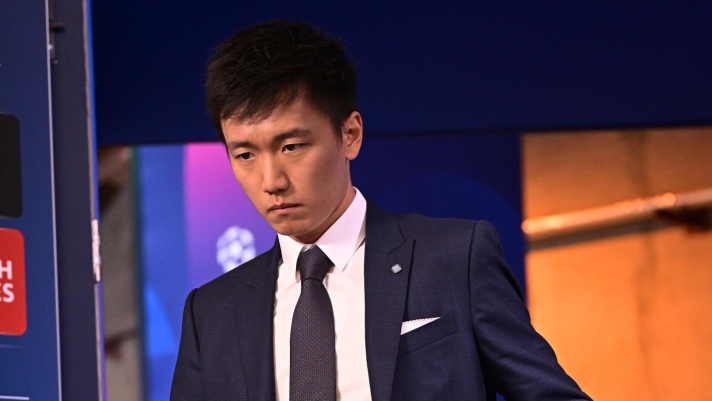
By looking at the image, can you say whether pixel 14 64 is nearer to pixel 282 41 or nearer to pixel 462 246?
pixel 282 41

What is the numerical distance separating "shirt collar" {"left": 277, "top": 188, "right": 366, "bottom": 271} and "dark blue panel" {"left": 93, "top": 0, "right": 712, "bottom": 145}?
1.18 metres

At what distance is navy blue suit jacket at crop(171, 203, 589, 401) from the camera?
188 cm

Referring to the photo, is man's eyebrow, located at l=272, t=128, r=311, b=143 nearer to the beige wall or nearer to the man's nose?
the man's nose

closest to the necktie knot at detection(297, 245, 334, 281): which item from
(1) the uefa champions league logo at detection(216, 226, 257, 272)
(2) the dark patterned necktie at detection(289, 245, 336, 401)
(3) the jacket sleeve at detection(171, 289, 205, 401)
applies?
(2) the dark patterned necktie at detection(289, 245, 336, 401)

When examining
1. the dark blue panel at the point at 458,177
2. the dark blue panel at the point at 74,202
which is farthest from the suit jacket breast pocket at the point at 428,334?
the dark blue panel at the point at 458,177

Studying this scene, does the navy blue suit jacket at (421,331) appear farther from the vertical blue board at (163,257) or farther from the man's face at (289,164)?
the vertical blue board at (163,257)

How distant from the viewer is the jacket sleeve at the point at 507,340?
185 cm

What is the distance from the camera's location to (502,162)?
3.25m

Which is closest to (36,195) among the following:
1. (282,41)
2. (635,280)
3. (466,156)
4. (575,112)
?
(282,41)

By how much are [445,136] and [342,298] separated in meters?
1.31

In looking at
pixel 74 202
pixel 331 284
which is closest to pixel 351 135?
pixel 331 284

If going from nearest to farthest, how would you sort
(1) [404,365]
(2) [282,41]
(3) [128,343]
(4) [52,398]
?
1. (1) [404,365]
2. (2) [282,41]
3. (4) [52,398]
4. (3) [128,343]

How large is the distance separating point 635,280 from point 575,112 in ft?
1.90

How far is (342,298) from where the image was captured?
2.03m
